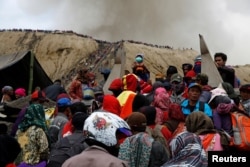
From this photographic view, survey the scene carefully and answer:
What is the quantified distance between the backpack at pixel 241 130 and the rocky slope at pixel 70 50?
3600 centimetres

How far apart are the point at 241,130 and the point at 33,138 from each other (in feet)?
8.50

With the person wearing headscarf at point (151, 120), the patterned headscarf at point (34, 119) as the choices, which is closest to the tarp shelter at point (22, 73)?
the patterned headscarf at point (34, 119)

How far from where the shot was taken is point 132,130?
17.5 feet

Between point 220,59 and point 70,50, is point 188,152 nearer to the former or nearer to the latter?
point 220,59

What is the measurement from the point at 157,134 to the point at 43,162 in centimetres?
141

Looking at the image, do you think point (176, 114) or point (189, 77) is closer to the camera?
point (176, 114)

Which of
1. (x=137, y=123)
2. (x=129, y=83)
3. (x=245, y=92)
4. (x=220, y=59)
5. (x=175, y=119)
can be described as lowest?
(x=137, y=123)

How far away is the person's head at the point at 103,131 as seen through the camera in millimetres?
3967

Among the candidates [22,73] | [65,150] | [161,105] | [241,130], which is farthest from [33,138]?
[22,73]

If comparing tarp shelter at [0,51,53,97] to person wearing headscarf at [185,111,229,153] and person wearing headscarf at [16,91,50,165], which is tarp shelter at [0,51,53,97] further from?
person wearing headscarf at [185,111,229,153]

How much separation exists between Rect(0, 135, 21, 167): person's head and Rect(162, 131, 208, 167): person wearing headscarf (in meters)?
1.86

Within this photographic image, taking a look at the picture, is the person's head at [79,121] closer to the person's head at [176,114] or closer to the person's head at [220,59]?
the person's head at [176,114]

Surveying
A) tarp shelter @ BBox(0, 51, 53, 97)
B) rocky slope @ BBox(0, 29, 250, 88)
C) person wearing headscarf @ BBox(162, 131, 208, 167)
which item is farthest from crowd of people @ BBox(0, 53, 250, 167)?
rocky slope @ BBox(0, 29, 250, 88)

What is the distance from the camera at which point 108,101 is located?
7172mm
